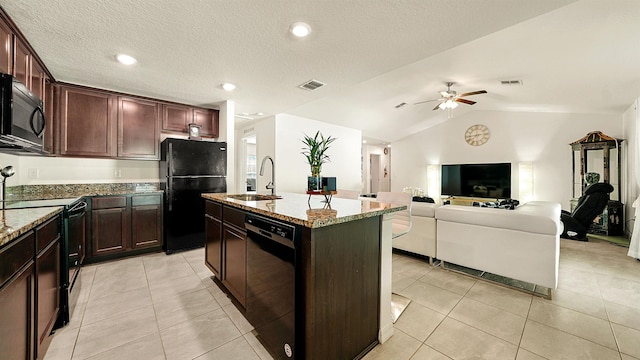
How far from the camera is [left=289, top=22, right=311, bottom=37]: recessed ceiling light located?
1.97 meters

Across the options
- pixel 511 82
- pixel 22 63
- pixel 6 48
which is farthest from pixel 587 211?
pixel 22 63

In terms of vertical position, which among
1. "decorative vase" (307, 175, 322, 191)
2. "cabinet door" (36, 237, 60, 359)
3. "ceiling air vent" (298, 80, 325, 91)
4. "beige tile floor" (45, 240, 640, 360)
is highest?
"ceiling air vent" (298, 80, 325, 91)

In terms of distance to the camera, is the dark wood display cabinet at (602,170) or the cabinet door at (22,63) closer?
the cabinet door at (22,63)

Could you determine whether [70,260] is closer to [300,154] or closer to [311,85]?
[311,85]

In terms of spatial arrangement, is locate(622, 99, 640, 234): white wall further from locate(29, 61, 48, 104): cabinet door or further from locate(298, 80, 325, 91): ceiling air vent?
locate(29, 61, 48, 104): cabinet door

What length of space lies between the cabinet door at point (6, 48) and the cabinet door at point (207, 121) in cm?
216

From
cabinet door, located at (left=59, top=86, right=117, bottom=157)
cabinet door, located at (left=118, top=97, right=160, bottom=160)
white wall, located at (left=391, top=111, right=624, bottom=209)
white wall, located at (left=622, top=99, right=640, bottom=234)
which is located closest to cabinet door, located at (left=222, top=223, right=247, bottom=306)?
cabinet door, located at (left=118, top=97, right=160, bottom=160)

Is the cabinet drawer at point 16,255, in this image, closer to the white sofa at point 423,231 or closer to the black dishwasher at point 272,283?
the black dishwasher at point 272,283

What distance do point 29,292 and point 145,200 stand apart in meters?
2.39

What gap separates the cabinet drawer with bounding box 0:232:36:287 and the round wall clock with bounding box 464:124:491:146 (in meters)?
8.33

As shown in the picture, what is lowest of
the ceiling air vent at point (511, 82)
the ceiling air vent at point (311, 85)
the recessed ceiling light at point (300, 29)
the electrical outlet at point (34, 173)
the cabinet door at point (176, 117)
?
the electrical outlet at point (34, 173)

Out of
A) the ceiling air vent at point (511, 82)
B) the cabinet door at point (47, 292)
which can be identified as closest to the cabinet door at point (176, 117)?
the cabinet door at point (47, 292)

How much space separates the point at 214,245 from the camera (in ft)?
8.16

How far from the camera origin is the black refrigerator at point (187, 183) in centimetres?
→ 344
